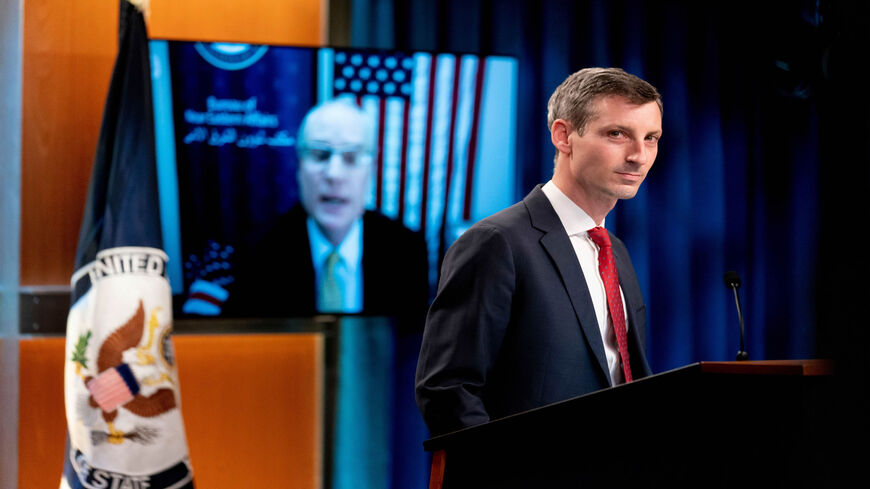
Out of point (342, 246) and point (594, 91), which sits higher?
point (594, 91)

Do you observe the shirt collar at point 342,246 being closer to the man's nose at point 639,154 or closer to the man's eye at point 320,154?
the man's eye at point 320,154

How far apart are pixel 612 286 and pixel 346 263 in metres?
1.53

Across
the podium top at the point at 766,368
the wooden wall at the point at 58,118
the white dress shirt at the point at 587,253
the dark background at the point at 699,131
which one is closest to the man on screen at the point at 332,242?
the dark background at the point at 699,131

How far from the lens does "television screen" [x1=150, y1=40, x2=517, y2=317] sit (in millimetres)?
3137

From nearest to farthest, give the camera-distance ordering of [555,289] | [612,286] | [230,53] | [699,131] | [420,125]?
[555,289] → [612,286] → [230,53] → [420,125] → [699,131]

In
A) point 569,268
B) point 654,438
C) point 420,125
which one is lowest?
point 654,438

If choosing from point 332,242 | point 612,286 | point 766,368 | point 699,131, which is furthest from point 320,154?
point 766,368

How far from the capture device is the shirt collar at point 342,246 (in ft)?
10.6

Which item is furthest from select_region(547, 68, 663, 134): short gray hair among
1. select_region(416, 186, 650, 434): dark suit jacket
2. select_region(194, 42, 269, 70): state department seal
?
select_region(194, 42, 269, 70): state department seal

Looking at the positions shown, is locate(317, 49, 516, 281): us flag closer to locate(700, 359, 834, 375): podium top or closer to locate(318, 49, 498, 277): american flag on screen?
locate(318, 49, 498, 277): american flag on screen

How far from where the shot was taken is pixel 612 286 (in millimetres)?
1900

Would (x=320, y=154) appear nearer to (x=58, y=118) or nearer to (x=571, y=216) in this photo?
(x=58, y=118)

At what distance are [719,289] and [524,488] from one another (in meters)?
2.89

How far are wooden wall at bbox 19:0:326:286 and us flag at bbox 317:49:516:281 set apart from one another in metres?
0.94
